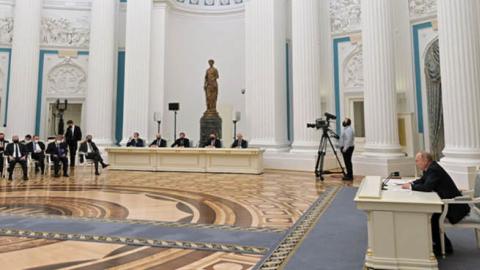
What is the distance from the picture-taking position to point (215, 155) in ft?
30.6

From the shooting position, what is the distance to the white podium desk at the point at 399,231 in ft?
7.39

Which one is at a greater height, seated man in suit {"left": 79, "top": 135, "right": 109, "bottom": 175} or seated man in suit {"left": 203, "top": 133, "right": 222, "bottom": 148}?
seated man in suit {"left": 203, "top": 133, "right": 222, "bottom": 148}

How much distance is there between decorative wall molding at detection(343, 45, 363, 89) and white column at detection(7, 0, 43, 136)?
12073mm

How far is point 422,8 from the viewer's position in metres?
10.0

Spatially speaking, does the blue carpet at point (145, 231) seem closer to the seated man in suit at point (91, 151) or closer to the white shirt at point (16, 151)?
the white shirt at point (16, 151)

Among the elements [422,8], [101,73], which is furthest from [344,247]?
[101,73]

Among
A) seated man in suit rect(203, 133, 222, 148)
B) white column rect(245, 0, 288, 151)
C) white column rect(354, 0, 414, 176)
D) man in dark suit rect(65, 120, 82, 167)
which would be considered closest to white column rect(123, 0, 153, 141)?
man in dark suit rect(65, 120, 82, 167)

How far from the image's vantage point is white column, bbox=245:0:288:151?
36.0 feet

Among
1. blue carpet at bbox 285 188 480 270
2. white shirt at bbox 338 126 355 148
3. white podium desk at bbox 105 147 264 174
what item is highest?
white shirt at bbox 338 126 355 148

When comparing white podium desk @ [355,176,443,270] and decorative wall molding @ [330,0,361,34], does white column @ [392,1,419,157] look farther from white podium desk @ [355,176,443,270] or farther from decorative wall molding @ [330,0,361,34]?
white podium desk @ [355,176,443,270]

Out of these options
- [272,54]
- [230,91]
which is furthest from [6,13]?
[272,54]

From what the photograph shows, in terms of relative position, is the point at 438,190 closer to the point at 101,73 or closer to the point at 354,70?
the point at 354,70

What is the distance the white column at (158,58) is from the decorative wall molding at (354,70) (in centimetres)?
735

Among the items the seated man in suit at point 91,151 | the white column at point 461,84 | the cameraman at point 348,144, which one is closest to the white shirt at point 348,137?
the cameraman at point 348,144
